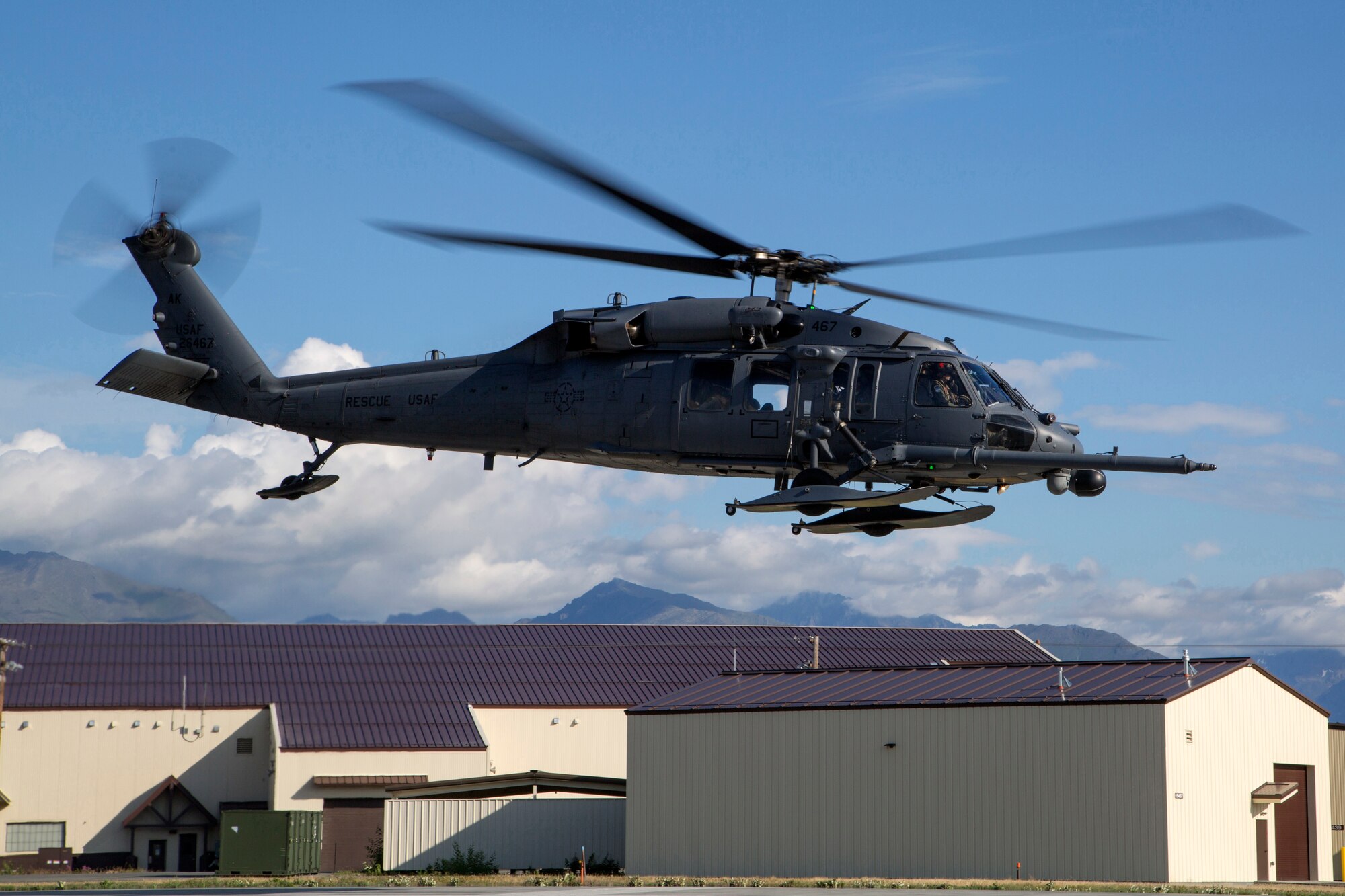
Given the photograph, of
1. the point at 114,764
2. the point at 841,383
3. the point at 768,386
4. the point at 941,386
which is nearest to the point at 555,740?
the point at 114,764

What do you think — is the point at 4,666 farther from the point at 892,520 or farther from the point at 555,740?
the point at 892,520

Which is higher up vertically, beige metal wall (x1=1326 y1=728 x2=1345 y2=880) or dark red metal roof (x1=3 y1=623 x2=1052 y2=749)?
dark red metal roof (x1=3 y1=623 x2=1052 y2=749)

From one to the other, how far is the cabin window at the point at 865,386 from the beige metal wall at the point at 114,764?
4003cm

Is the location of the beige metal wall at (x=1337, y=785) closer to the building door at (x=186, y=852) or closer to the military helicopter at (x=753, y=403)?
the military helicopter at (x=753, y=403)

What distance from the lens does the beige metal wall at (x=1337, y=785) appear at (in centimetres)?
4434


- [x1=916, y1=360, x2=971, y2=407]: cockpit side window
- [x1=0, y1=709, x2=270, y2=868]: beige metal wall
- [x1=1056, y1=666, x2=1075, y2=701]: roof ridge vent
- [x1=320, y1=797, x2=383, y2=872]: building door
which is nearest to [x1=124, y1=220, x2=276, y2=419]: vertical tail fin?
[x1=916, y1=360, x2=971, y2=407]: cockpit side window

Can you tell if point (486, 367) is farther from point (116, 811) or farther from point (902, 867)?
point (116, 811)

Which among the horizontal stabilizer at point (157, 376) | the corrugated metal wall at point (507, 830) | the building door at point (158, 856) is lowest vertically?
the building door at point (158, 856)

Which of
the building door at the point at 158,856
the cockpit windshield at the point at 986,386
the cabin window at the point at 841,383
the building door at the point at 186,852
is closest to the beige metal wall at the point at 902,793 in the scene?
the cockpit windshield at the point at 986,386

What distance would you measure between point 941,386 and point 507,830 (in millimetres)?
28081

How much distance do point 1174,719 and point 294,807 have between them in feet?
103

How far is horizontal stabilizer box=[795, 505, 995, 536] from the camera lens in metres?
23.1

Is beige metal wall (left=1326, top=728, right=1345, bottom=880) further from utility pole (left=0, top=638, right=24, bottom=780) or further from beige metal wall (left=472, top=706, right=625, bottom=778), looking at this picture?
utility pole (left=0, top=638, right=24, bottom=780)

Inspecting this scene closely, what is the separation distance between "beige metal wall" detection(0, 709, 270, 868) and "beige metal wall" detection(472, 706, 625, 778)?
8413 millimetres
